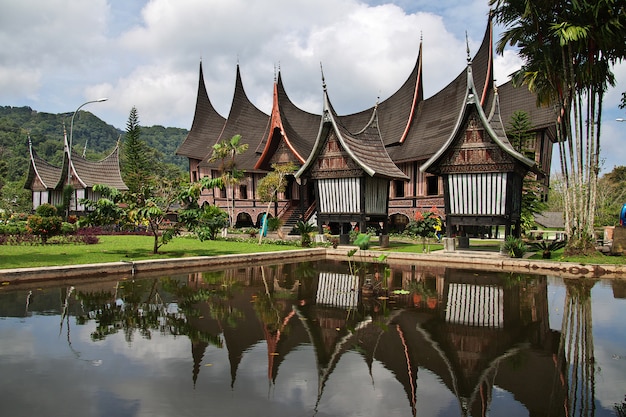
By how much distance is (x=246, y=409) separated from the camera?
14.7ft

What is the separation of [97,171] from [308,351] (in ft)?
131

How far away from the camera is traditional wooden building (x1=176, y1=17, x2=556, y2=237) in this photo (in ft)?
71.9

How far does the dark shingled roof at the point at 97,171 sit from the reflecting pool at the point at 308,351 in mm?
31268

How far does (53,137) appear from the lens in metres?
115

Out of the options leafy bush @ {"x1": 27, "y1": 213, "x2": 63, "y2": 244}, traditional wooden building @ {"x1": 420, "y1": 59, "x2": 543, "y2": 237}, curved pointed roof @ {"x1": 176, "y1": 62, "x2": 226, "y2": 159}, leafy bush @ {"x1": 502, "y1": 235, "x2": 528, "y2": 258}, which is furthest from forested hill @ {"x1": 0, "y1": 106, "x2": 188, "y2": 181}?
leafy bush @ {"x1": 502, "y1": 235, "x2": 528, "y2": 258}

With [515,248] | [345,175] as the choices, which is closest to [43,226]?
[345,175]

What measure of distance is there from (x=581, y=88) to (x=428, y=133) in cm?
1314

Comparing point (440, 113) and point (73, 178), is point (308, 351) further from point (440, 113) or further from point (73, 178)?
point (73, 178)

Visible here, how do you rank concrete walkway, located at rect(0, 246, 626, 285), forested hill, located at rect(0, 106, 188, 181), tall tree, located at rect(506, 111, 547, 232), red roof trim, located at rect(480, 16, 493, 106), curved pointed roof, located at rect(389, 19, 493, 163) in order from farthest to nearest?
forested hill, located at rect(0, 106, 188, 181) < curved pointed roof, located at rect(389, 19, 493, 163) < red roof trim, located at rect(480, 16, 493, 106) < tall tree, located at rect(506, 111, 547, 232) < concrete walkway, located at rect(0, 246, 626, 285)

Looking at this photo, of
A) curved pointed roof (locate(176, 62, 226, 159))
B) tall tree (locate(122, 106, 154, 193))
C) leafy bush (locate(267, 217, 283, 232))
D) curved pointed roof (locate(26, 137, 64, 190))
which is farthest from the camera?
tall tree (locate(122, 106, 154, 193))

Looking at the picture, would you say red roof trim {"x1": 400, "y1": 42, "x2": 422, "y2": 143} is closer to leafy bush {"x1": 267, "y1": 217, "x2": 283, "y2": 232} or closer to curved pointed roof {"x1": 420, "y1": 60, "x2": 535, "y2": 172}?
leafy bush {"x1": 267, "y1": 217, "x2": 283, "y2": 232}

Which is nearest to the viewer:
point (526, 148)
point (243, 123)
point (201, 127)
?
point (526, 148)

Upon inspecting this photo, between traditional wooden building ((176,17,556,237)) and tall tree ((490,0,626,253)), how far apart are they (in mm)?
1874

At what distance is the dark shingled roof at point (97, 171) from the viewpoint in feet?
128
